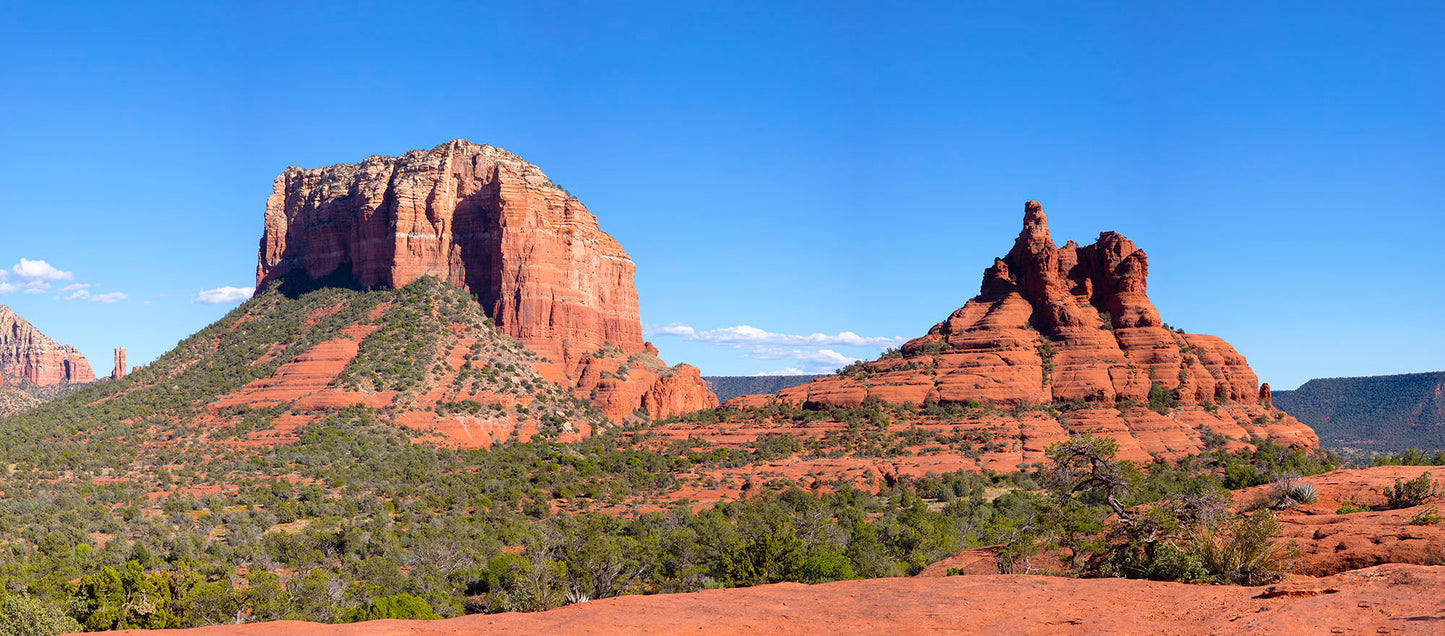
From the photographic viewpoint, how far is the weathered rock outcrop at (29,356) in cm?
16862

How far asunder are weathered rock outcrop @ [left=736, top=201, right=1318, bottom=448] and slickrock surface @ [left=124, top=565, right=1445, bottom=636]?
2002 inches

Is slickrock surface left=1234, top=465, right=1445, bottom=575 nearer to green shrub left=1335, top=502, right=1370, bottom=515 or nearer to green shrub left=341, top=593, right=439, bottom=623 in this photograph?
green shrub left=1335, top=502, right=1370, bottom=515

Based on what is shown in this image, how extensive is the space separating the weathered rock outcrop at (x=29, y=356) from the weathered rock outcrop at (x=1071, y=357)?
16331cm

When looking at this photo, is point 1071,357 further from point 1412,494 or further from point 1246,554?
point 1246,554

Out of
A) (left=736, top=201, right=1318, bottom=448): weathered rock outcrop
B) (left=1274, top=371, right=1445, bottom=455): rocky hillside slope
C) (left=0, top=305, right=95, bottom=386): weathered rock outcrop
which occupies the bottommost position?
(left=1274, top=371, right=1445, bottom=455): rocky hillside slope

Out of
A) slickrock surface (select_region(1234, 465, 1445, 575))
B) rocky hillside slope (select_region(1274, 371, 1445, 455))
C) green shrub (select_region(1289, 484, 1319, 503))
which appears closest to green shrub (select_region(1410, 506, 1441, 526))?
slickrock surface (select_region(1234, 465, 1445, 575))

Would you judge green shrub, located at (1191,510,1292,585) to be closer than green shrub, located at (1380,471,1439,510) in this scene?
Yes

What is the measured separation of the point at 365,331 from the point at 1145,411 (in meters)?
66.9

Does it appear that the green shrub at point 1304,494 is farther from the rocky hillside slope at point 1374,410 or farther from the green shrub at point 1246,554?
the rocky hillside slope at point 1374,410

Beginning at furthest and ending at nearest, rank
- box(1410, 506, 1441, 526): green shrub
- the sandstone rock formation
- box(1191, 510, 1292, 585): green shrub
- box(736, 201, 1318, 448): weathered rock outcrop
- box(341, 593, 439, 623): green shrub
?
the sandstone rock formation < box(736, 201, 1318, 448): weathered rock outcrop < box(341, 593, 439, 623): green shrub < box(1410, 506, 1441, 526): green shrub < box(1191, 510, 1292, 585): green shrub

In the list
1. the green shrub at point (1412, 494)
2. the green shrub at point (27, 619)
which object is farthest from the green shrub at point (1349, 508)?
the green shrub at point (27, 619)

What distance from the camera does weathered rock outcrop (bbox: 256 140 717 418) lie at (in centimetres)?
9188

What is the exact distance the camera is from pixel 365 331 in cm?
8269

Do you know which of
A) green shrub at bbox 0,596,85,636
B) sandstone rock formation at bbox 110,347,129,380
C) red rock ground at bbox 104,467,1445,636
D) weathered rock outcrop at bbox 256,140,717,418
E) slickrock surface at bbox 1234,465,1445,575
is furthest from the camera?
sandstone rock formation at bbox 110,347,129,380
